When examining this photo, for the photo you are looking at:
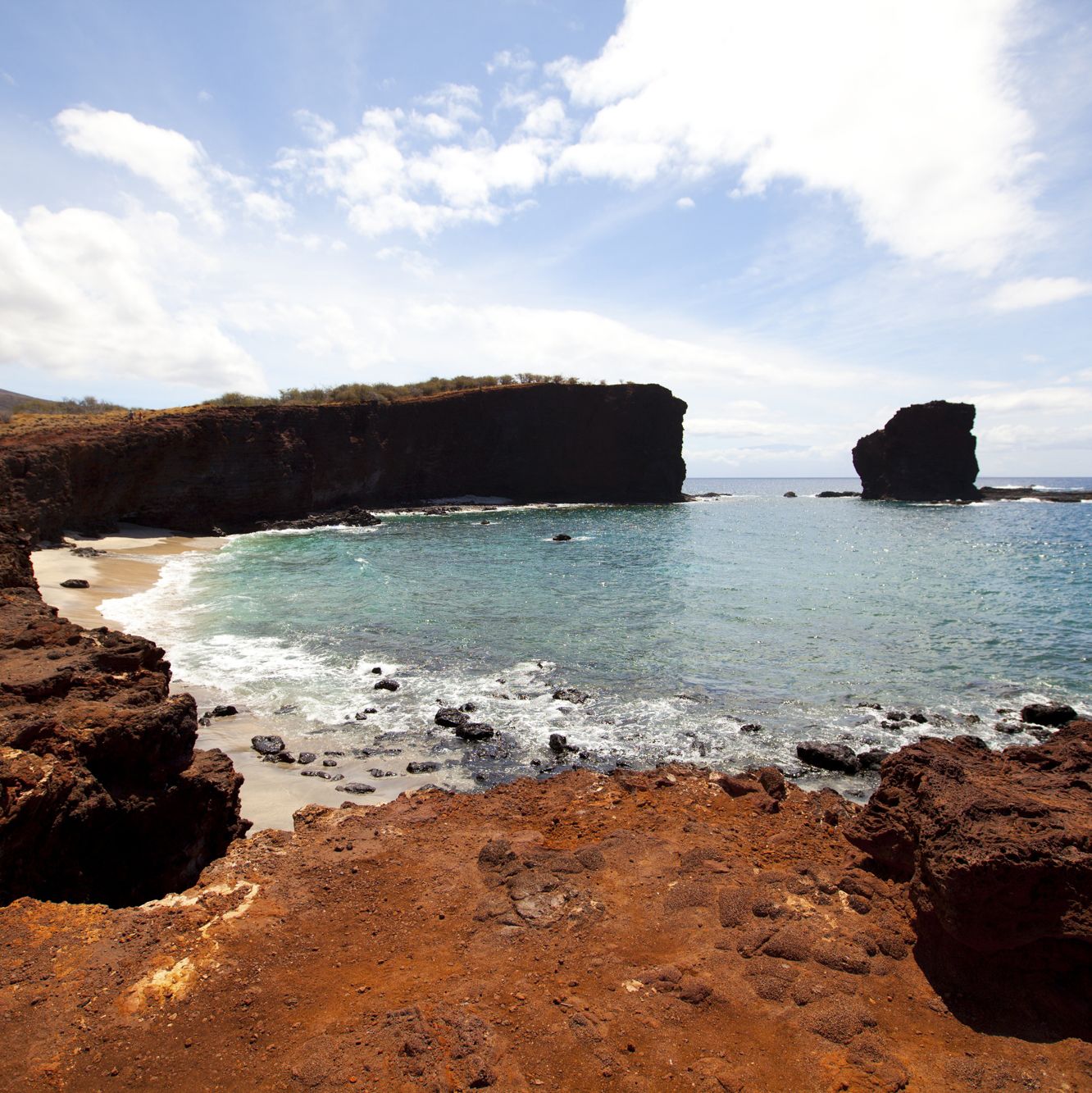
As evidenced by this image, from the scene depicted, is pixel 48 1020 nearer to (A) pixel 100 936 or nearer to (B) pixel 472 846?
(A) pixel 100 936

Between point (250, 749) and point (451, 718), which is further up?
point (451, 718)

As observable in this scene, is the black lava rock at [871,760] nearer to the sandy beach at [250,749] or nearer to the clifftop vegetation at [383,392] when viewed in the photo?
the sandy beach at [250,749]

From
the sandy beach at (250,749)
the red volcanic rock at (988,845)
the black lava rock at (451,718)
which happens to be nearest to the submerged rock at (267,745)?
the sandy beach at (250,749)

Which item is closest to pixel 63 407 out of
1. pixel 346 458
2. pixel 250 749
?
pixel 346 458

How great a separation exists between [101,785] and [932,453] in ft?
361

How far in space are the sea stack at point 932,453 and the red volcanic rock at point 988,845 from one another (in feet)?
337

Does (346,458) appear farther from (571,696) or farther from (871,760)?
(871,760)

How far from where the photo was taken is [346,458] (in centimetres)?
6669

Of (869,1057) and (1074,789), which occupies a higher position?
(1074,789)

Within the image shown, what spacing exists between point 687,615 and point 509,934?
16.7 m

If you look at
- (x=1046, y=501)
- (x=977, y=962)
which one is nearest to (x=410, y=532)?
(x=977, y=962)

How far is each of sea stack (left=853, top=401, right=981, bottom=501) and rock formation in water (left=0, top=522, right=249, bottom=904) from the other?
353 ft

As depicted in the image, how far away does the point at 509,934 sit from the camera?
5.52 meters

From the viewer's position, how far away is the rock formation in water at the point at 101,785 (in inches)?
215
